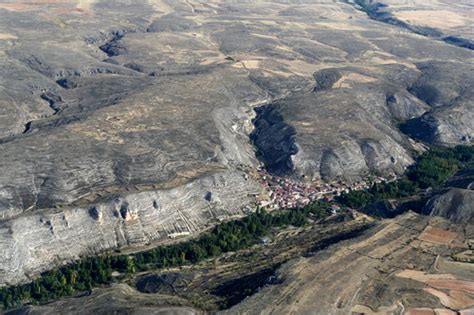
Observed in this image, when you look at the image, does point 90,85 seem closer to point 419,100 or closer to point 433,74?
point 419,100

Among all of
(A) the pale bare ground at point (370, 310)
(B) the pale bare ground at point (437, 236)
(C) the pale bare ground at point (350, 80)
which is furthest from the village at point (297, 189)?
(C) the pale bare ground at point (350, 80)

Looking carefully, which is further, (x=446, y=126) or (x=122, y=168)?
(x=446, y=126)

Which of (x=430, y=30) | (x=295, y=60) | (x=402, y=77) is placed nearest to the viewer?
(x=402, y=77)

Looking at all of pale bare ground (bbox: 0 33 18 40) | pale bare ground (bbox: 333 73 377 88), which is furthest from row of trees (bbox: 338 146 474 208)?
pale bare ground (bbox: 0 33 18 40)

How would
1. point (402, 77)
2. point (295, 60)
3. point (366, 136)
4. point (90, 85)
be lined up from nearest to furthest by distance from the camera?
point (366, 136), point (90, 85), point (402, 77), point (295, 60)

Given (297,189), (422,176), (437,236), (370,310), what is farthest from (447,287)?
(422,176)

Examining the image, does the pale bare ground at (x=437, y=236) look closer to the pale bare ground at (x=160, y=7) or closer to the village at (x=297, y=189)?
the village at (x=297, y=189)

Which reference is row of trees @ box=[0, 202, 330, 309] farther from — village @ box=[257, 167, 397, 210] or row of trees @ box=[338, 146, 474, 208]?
row of trees @ box=[338, 146, 474, 208]

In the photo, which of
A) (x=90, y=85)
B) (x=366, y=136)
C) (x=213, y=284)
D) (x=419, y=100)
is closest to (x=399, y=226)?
(x=213, y=284)
